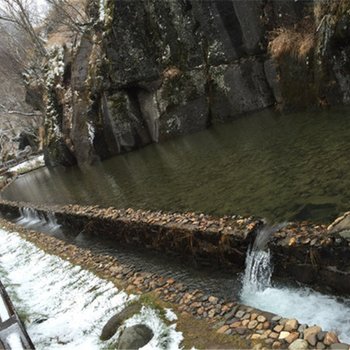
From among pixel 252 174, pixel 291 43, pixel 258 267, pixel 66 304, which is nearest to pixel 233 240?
pixel 258 267

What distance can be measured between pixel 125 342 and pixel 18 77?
149ft

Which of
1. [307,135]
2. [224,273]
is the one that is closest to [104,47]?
[307,135]

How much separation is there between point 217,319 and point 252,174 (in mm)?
5464

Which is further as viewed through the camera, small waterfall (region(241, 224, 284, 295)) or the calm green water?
the calm green water

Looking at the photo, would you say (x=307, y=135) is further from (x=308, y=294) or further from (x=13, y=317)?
(x=13, y=317)

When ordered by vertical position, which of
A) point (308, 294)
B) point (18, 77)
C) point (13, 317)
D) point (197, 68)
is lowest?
point (308, 294)

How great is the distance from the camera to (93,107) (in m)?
26.3

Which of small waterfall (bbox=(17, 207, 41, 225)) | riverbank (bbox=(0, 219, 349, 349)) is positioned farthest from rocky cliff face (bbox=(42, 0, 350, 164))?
riverbank (bbox=(0, 219, 349, 349))

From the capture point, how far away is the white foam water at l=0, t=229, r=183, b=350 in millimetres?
5430

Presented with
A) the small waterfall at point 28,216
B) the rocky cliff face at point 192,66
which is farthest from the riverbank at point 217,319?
the rocky cliff face at point 192,66

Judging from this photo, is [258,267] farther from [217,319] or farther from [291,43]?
[291,43]

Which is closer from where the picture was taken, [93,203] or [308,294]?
[308,294]

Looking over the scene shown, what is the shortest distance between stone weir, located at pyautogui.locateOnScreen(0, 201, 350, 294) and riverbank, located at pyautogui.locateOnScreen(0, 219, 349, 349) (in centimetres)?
85

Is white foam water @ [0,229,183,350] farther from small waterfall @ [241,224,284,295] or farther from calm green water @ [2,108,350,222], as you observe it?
calm green water @ [2,108,350,222]
